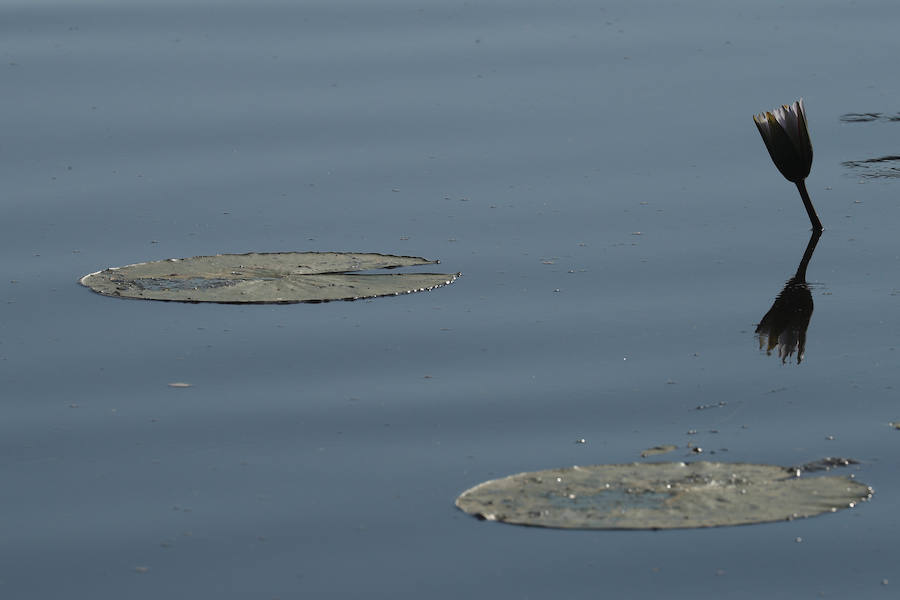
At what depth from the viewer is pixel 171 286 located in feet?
14.9

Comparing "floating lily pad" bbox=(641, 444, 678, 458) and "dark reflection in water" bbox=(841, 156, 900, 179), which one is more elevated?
"dark reflection in water" bbox=(841, 156, 900, 179)

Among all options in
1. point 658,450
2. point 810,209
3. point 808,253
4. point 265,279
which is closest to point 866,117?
point 810,209

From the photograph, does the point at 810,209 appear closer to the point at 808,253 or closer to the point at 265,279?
the point at 808,253

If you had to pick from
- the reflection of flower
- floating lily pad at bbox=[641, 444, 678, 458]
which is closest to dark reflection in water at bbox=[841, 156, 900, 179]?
the reflection of flower

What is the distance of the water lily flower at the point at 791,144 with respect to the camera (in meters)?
5.16

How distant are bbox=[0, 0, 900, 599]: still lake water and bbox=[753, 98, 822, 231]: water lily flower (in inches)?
5.3

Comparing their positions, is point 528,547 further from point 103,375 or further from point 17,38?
point 17,38

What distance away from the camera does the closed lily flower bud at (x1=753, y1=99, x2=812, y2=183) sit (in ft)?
16.9

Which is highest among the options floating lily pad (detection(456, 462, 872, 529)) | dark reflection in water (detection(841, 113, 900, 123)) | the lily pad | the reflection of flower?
dark reflection in water (detection(841, 113, 900, 123))

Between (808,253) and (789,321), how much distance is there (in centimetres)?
64

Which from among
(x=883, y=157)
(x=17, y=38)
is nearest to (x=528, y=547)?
(x=883, y=157)

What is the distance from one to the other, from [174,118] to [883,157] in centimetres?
277

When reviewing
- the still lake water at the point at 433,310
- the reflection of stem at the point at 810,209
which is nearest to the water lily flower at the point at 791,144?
the reflection of stem at the point at 810,209

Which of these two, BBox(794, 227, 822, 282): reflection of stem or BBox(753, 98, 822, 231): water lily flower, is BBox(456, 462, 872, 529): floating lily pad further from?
BBox(753, 98, 822, 231): water lily flower
